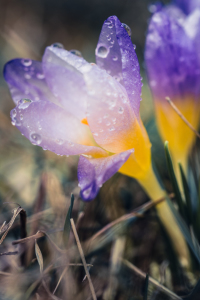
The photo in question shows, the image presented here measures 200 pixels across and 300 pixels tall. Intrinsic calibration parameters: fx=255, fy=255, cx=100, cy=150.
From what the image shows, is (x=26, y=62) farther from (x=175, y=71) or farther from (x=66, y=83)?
(x=175, y=71)

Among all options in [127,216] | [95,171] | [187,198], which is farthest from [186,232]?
[95,171]

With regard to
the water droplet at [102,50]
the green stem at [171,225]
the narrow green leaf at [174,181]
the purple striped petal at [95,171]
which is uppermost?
the water droplet at [102,50]

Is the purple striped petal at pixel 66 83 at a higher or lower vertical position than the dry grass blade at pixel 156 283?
higher

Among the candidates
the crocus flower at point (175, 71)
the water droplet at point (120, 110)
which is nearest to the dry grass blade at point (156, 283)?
the crocus flower at point (175, 71)

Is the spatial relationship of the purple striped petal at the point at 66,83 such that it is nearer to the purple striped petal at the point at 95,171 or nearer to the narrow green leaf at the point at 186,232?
the purple striped petal at the point at 95,171

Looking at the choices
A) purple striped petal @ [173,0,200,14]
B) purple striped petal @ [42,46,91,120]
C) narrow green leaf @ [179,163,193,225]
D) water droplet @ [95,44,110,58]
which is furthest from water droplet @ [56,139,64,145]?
purple striped petal @ [173,0,200,14]

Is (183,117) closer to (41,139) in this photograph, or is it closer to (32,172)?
(41,139)

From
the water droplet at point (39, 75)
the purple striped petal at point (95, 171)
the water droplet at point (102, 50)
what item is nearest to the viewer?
the purple striped petal at point (95, 171)

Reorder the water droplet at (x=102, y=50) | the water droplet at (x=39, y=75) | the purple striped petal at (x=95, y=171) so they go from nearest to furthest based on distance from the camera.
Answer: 1. the purple striped petal at (x=95, y=171)
2. the water droplet at (x=102, y=50)
3. the water droplet at (x=39, y=75)
